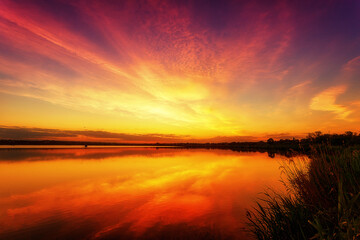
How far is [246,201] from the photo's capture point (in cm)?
1416

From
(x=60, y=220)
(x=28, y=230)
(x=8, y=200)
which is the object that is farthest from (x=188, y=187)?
(x=8, y=200)

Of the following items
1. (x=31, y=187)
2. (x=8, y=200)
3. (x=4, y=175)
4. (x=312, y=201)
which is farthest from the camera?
(x=4, y=175)

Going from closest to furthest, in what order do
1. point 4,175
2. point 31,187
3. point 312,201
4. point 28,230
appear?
point 312,201 → point 28,230 → point 31,187 → point 4,175

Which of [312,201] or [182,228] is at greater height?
[312,201]

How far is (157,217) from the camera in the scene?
10.8 m

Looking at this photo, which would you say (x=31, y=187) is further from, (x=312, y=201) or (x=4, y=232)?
(x=312, y=201)

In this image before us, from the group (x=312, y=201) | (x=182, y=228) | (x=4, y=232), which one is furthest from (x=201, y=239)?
(x=4, y=232)

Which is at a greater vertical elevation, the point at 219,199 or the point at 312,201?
the point at 312,201

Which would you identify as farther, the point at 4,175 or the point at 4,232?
the point at 4,175

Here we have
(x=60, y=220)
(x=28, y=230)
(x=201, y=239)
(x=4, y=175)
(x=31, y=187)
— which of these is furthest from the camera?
(x=4, y=175)

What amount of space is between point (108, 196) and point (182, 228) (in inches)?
319

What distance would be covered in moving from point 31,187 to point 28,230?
35.8ft

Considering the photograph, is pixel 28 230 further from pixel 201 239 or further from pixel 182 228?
pixel 201 239

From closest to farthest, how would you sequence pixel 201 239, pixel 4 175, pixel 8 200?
pixel 201 239 < pixel 8 200 < pixel 4 175
